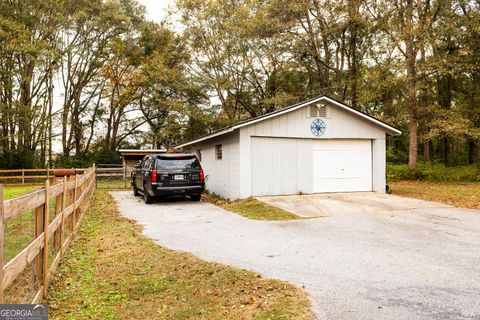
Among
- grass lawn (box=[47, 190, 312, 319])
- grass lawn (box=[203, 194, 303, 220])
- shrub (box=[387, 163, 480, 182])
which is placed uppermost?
shrub (box=[387, 163, 480, 182])

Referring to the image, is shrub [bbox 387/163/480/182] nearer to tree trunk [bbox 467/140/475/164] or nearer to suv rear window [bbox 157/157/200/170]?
tree trunk [bbox 467/140/475/164]

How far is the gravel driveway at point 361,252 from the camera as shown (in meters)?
4.04

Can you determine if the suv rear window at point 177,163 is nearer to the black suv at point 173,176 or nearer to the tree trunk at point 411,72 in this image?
the black suv at point 173,176

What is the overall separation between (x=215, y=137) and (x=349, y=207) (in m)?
7.30

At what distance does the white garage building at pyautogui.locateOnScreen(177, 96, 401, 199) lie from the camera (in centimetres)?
1388

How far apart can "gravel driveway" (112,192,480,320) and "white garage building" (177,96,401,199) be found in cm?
288

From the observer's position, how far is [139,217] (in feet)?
35.5

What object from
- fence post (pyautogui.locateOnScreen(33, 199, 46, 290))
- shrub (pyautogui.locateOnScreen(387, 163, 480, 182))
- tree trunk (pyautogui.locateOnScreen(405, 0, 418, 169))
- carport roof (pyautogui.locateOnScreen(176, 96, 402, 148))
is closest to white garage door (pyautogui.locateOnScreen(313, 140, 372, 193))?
carport roof (pyautogui.locateOnScreen(176, 96, 402, 148))

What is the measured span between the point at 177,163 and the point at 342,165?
6.56 m

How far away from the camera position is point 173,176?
1316cm

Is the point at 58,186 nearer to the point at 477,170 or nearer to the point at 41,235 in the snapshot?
the point at 41,235

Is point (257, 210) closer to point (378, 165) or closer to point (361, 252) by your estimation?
point (361, 252)

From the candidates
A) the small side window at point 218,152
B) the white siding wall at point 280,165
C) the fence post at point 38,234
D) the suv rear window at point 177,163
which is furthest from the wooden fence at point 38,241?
the small side window at point 218,152

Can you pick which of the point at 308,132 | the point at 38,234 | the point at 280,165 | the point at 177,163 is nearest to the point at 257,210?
the point at 280,165
